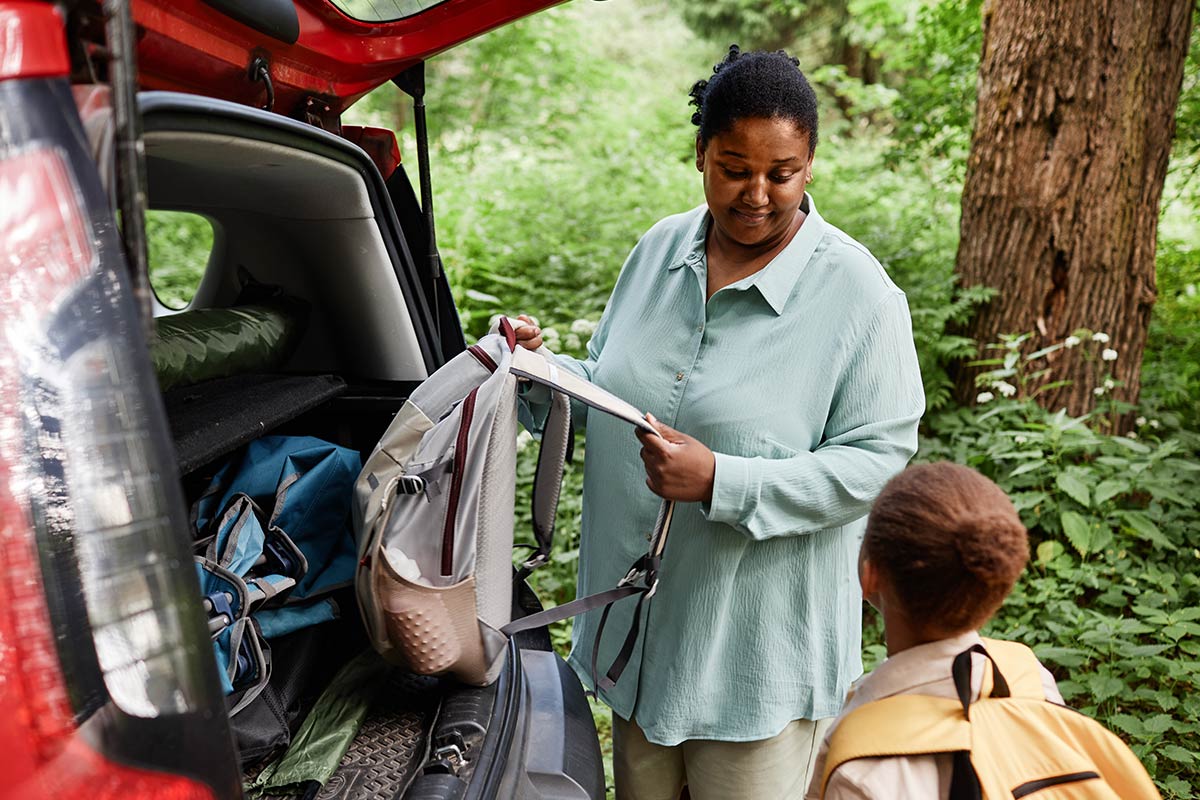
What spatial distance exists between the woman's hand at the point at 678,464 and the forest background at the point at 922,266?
1888 mm

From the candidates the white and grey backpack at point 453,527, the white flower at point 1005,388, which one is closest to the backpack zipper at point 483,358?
the white and grey backpack at point 453,527

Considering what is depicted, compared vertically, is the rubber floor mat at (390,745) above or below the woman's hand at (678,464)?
below

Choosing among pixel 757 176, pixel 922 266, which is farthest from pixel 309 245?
pixel 922 266

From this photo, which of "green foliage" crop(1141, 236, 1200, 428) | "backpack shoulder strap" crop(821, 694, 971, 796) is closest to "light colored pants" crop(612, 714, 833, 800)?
"backpack shoulder strap" crop(821, 694, 971, 796)

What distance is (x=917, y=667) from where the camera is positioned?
1332mm

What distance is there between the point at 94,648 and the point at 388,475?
84cm

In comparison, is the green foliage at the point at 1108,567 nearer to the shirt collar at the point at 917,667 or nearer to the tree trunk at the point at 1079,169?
the tree trunk at the point at 1079,169

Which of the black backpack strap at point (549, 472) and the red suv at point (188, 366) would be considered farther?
the black backpack strap at point (549, 472)

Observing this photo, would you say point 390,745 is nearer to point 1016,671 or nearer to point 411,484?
point 411,484

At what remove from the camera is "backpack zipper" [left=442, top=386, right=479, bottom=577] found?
1.66 meters

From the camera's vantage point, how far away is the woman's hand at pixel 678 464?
164 centimetres

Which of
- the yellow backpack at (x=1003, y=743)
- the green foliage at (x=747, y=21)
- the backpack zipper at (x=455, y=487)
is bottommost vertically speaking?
the yellow backpack at (x=1003, y=743)

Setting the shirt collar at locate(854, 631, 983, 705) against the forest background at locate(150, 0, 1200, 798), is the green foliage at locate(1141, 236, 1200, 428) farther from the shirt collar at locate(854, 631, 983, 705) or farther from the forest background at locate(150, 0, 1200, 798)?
the shirt collar at locate(854, 631, 983, 705)

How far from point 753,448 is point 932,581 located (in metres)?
0.48
